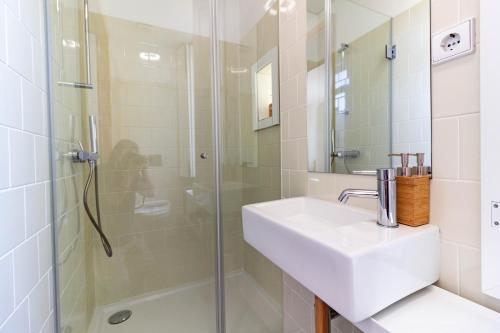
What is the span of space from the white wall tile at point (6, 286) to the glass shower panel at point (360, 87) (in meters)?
1.13

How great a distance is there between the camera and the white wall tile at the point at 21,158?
0.62 metres

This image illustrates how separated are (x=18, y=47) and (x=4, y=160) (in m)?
0.34

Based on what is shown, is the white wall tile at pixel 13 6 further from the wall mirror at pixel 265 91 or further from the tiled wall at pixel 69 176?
the wall mirror at pixel 265 91

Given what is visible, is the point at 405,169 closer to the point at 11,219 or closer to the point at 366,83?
the point at 366,83

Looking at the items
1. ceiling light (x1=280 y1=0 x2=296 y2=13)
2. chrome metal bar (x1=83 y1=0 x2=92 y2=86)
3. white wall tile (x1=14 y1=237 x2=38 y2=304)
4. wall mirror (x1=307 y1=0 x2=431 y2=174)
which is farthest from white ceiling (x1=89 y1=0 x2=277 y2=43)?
white wall tile (x1=14 y1=237 x2=38 y2=304)

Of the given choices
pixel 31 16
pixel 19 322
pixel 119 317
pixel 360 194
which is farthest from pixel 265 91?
pixel 119 317

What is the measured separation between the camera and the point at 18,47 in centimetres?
66

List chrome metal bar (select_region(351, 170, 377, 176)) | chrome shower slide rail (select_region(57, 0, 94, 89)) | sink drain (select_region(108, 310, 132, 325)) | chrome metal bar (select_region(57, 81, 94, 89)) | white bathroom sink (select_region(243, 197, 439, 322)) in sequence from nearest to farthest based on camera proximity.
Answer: white bathroom sink (select_region(243, 197, 439, 322))
chrome metal bar (select_region(351, 170, 377, 176))
chrome metal bar (select_region(57, 81, 94, 89))
chrome shower slide rail (select_region(57, 0, 94, 89))
sink drain (select_region(108, 310, 132, 325))

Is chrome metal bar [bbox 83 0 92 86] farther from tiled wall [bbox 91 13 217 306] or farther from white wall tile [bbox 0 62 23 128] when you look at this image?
white wall tile [bbox 0 62 23 128]

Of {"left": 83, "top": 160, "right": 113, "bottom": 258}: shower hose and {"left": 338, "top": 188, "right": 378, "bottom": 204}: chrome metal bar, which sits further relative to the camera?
{"left": 83, "top": 160, "right": 113, "bottom": 258}: shower hose

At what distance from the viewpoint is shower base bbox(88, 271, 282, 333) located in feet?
4.85

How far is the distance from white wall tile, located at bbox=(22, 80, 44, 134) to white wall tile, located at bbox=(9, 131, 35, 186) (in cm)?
4

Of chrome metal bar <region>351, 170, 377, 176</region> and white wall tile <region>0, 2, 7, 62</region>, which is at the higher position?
white wall tile <region>0, 2, 7, 62</region>

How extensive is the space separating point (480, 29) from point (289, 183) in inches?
38.1
